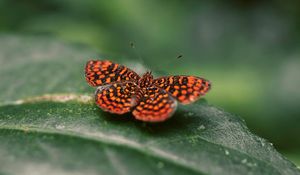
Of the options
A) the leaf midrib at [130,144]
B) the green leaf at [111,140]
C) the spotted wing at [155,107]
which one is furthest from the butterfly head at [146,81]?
the leaf midrib at [130,144]

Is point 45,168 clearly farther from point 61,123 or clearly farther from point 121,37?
point 121,37

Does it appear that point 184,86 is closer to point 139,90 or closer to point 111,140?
point 139,90

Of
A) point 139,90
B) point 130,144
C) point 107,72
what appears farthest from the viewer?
point 107,72

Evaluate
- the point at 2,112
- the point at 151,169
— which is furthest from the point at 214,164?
the point at 2,112

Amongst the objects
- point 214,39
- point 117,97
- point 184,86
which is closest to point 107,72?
point 117,97

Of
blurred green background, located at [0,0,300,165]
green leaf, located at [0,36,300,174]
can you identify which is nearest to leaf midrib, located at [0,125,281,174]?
green leaf, located at [0,36,300,174]

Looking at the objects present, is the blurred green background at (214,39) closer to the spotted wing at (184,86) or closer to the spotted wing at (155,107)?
the spotted wing at (184,86)

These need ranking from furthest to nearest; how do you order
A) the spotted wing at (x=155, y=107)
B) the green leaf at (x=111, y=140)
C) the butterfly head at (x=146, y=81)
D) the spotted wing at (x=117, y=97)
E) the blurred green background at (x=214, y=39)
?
1. the blurred green background at (x=214, y=39)
2. the butterfly head at (x=146, y=81)
3. the spotted wing at (x=117, y=97)
4. the spotted wing at (x=155, y=107)
5. the green leaf at (x=111, y=140)
